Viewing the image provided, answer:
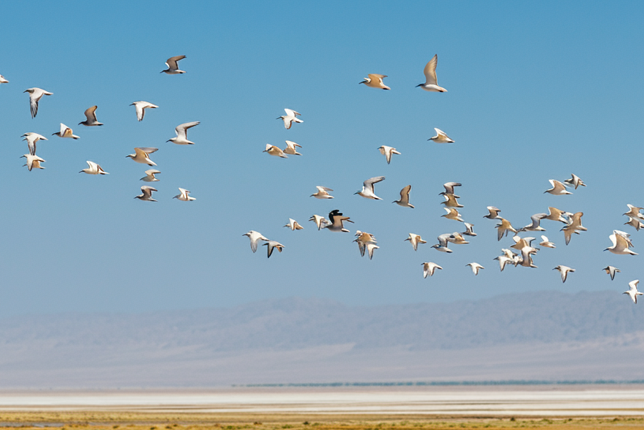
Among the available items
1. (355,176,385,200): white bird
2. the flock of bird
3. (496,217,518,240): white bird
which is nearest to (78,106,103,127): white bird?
the flock of bird

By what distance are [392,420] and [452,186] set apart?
2238 centimetres

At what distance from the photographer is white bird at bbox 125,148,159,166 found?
4788cm

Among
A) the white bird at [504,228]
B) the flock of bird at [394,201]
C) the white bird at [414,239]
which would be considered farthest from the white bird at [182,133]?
the white bird at [504,228]

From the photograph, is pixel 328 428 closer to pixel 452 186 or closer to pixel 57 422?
pixel 452 186

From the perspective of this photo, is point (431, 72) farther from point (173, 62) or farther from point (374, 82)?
point (173, 62)

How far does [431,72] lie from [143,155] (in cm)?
1448

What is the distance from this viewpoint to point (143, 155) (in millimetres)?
48406

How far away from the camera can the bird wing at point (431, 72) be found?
138 feet

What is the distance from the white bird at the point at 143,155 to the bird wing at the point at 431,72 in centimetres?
1320

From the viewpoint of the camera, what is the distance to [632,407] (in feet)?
268

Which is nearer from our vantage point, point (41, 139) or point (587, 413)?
point (41, 139)

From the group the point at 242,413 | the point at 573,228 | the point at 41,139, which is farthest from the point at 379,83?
the point at 242,413

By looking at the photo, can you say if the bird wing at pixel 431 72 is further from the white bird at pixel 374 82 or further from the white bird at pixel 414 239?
the white bird at pixel 414 239

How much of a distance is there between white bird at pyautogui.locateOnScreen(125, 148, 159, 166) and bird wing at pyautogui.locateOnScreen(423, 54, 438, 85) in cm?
1320
